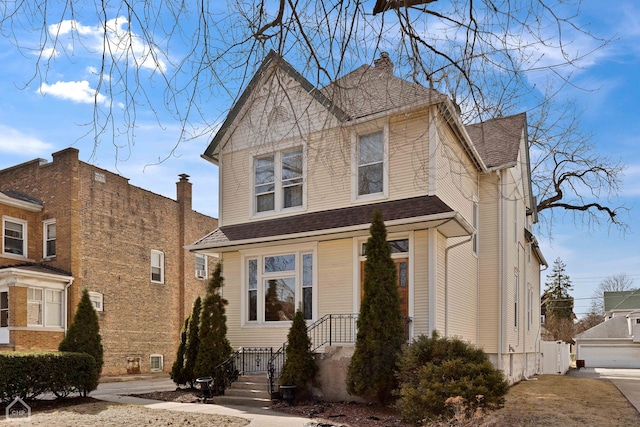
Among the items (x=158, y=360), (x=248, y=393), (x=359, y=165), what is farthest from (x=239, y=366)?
(x=158, y=360)

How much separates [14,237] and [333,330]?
14.9m

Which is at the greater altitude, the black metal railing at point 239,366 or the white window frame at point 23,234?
the white window frame at point 23,234

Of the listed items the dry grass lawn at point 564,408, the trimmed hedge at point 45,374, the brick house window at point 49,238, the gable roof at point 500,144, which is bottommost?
the dry grass lawn at point 564,408

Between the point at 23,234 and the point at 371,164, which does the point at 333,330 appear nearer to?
the point at 371,164

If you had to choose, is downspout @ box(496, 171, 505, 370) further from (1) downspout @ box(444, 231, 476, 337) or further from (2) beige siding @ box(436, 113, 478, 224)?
(1) downspout @ box(444, 231, 476, 337)

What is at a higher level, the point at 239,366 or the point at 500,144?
the point at 500,144

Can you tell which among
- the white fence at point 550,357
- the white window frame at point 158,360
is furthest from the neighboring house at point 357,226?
the white window frame at point 158,360

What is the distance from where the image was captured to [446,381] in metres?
9.60

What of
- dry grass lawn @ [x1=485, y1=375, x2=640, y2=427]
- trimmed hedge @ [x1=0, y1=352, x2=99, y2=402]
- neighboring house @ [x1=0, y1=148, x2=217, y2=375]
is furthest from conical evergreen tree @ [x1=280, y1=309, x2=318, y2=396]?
neighboring house @ [x1=0, y1=148, x2=217, y2=375]

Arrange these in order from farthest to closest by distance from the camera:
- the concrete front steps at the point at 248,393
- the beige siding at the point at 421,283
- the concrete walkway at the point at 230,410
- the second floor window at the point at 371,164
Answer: the second floor window at the point at 371,164 → the beige siding at the point at 421,283 → the concrete front steps at the point at 248,393 → the concrete walkway at the point at 230,410

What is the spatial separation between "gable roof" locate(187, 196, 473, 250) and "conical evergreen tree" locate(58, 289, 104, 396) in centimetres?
321

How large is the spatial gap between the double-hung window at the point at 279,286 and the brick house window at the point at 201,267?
1346cm

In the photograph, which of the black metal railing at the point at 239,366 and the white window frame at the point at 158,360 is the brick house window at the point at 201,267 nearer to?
the white window frame at the point at 158,360

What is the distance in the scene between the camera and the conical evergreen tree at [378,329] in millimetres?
11609
